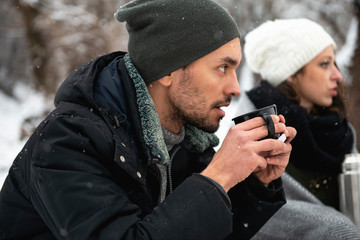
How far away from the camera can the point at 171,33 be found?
6.46ft

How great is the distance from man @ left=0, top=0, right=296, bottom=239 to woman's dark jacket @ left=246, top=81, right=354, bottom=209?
1167 millimetres

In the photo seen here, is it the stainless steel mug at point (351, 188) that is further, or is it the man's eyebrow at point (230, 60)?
the stainless steel mug at point (351, 188)

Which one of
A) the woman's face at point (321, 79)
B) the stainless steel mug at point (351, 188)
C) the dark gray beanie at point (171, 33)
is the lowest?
the stainless steel mug at point (351, 188)

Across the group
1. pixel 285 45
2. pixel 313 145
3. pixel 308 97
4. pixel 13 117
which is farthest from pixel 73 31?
pixel 313 145

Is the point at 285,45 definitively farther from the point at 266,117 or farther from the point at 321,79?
the point at 266,117

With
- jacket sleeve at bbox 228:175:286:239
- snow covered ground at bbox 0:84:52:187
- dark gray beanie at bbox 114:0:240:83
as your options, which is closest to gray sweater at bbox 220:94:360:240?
jacket sleeve at bbox 228:175:286:239

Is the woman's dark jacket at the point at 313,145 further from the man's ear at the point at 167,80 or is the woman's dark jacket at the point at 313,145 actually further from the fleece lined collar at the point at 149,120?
the fleece lined collar at the point at 149,120

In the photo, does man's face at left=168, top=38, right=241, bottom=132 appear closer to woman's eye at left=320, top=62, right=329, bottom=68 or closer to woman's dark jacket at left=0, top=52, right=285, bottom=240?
woman's dark jacket at left=0, top=52, right=285, bottom=240

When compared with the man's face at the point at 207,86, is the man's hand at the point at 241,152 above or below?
below

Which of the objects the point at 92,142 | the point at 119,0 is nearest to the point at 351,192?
the point at 92,142

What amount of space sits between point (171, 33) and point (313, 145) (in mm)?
1778

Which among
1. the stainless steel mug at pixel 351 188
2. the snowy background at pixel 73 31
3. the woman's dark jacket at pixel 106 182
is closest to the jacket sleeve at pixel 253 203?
the woman's dark jacket at pixel 106 182

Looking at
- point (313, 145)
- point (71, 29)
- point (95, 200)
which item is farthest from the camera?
point (71, 29)

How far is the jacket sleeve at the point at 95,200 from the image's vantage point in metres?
1.36
